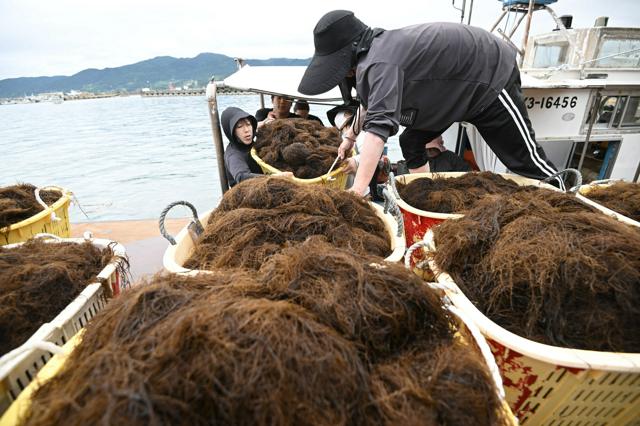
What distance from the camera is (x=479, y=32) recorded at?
262 cm

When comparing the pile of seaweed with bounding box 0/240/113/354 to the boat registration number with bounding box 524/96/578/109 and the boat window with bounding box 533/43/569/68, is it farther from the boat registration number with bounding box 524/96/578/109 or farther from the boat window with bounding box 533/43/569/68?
the boat window with bounding box 533/43/569/68

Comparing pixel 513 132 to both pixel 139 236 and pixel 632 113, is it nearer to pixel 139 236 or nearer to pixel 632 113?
pixel 632 113

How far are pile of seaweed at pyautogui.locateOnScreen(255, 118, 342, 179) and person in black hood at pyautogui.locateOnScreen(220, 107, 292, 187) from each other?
165 mm

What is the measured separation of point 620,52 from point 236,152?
550cm

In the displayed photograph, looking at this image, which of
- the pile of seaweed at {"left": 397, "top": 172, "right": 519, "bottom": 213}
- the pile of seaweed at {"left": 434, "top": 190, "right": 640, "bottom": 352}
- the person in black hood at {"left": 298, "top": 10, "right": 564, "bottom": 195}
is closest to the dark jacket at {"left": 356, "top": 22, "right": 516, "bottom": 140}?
the person in black hood at {"left": 298, "top": 10, "right": 564, "bottom": 195}

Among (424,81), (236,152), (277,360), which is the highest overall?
(424,81)

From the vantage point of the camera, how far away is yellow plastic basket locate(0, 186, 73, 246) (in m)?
2.12

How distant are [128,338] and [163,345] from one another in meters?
0.16

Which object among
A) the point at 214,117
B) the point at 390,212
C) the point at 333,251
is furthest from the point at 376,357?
the point at 214,117

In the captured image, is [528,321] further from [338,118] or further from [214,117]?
[338,118]

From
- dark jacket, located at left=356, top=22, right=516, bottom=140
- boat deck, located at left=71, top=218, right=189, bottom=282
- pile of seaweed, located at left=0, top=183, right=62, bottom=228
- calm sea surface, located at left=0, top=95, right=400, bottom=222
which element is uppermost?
dark jacket, located at left=356, top=22, right=516, bottom=140

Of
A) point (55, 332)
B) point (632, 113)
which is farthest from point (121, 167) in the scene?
point (632, 113)

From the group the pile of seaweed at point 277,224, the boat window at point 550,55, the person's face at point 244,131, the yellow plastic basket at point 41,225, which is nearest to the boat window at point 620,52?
the boat window at point 550,55

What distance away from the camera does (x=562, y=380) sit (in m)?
1.09
